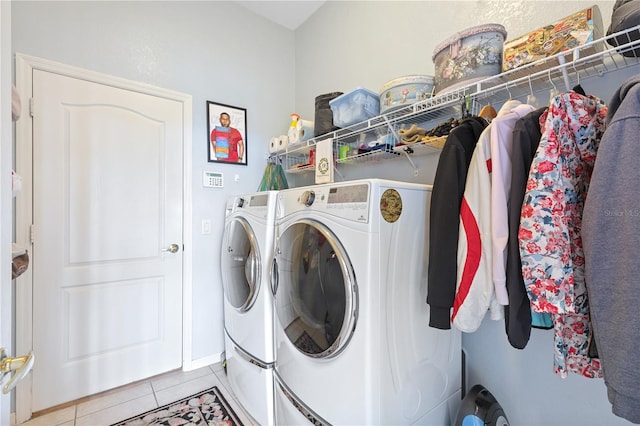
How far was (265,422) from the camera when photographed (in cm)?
157

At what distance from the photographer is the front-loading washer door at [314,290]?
1.08 metres

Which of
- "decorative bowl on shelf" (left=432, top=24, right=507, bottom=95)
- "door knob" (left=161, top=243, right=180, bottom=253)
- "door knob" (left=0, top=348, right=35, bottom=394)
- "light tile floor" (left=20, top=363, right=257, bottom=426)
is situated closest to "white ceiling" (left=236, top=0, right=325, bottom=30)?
"decorative bowl on shelf" (left=432, top=24, right=507, bottom=95)

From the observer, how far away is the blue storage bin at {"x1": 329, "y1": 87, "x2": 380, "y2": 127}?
165cm

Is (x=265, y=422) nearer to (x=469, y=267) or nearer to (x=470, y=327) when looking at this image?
(x=470, y=327)

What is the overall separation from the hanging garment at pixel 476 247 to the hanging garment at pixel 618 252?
0.91 feet

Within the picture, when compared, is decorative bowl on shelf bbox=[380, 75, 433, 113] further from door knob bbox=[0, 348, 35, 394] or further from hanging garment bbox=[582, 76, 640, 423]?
door knob bbox=[0, 348, 35, 394]

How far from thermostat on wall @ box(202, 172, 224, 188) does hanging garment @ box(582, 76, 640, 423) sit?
2.24 metres

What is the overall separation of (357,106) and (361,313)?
1.18m

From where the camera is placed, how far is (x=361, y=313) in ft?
3.37

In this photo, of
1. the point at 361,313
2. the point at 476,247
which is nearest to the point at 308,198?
the point at 361,313

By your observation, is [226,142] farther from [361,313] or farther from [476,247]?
[476,247]

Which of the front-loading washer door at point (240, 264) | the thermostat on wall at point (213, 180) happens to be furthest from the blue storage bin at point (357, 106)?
the thermostat on wall at point (213, 180)

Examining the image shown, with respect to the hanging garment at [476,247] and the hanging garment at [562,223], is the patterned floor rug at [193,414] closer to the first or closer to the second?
the hanging garment at [476,247]

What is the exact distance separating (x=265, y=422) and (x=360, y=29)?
2655mm
